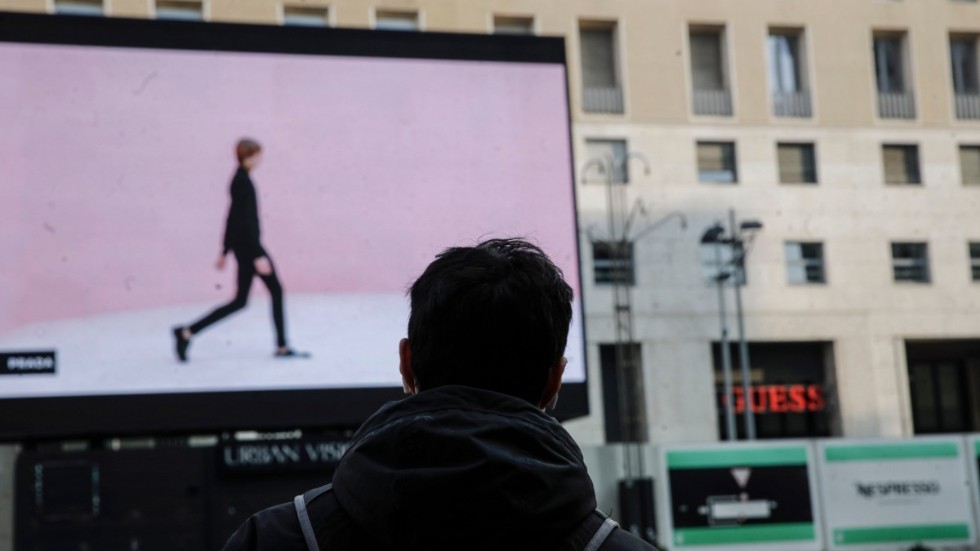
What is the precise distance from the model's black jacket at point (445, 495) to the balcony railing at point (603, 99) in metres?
27.1

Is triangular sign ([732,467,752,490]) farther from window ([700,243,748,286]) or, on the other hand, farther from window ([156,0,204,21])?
window ([156,0,204,21])

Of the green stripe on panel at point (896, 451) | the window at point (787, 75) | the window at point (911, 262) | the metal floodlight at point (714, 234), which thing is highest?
the window at point (787, 75)

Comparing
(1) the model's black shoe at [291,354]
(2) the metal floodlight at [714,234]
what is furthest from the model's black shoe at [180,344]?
(2) the metal floodlight at [714,234]

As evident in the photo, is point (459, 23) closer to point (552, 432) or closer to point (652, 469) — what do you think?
point (652, 469)

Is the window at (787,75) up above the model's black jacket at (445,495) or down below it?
above

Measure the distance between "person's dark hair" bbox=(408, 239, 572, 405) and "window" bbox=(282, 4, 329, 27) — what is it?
82.6 ft

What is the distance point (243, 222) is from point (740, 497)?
6.00 metres

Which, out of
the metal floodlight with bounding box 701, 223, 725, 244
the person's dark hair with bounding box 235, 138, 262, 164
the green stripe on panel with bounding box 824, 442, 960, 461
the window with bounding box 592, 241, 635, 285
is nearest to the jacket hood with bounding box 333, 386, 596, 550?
the person's dark hair with bounding box 235, 138, 262, 164

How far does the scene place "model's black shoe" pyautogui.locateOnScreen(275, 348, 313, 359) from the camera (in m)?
10.4

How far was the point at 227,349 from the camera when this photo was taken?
410 inches

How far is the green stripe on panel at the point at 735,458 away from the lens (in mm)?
13945

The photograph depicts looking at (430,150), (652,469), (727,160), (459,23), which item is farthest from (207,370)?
(727,160)

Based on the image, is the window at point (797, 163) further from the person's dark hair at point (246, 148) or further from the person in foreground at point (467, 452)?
the person in foreground at point (467, 452)

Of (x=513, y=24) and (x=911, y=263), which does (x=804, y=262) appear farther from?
(x=513, y=24)
